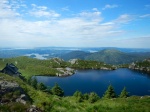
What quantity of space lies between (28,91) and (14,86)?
1956 millimetres

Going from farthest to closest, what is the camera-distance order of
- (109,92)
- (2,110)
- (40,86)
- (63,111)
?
(40,86) < (109,92) < (63,111) < (2,110)

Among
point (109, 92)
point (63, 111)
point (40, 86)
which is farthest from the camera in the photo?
point (40, 86)

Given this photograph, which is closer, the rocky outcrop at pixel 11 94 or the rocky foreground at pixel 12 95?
the rocky foreground at pixel 12 95

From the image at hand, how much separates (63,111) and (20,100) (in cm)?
452

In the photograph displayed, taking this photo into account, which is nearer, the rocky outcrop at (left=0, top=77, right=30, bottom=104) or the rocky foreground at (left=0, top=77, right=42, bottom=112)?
the rocky foreground at (left=0, top=77, right=42, bottom=112)

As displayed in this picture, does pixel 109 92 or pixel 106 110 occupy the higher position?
pixel 106 110

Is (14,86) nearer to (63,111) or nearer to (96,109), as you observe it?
(63,111)

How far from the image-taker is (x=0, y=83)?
21.1 m

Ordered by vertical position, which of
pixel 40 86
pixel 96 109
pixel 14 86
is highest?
pixel 14 86

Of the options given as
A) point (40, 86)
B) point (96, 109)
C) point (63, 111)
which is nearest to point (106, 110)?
point (96, 109)

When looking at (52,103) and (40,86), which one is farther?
(40,86)

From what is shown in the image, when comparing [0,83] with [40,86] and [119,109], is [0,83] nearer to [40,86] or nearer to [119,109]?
[119,109]

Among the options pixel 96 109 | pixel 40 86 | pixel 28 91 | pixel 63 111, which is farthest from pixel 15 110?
pixel 40 86

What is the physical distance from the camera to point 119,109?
62.3 ft
